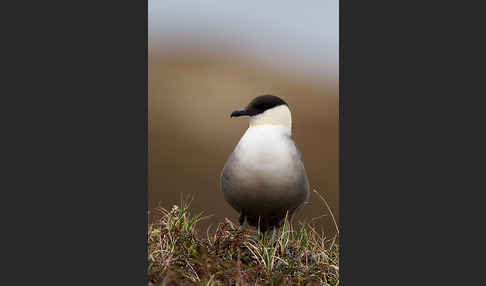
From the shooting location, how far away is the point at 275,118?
22.3 feet

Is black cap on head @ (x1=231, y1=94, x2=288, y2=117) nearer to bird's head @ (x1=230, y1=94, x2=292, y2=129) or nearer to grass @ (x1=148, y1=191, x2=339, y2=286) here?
bird's head @ (x1=230, y1=94, x2=292, y2=129)

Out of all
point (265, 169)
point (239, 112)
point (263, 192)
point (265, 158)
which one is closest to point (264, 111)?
point (239, 112)

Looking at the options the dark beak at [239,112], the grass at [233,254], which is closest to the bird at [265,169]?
the dark beak at [239,112]

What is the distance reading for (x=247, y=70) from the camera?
292 inches

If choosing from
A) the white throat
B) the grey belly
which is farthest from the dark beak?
the grey belly

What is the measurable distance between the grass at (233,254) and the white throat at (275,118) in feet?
3.73

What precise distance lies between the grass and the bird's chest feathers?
0.61 m

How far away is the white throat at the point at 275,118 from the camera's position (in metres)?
6.78

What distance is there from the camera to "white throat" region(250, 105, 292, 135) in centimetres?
678

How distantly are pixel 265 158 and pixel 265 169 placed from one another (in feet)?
0.40

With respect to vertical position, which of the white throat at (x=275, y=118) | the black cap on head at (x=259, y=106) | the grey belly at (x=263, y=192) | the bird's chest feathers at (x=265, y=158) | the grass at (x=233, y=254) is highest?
the black cap on head at (x=259, y=106)

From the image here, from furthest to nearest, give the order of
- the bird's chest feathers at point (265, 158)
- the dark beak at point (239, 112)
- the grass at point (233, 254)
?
1. the dark beak at point (239, 112)
2. the bird's chest feathers at point (265, 158)
3. the grass at point (233, 254)

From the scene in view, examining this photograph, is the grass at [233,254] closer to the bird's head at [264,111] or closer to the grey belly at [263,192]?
the grey belly at [263,192]

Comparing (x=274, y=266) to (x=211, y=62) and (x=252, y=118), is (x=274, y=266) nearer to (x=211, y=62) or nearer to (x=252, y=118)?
(x=252, y=118)
